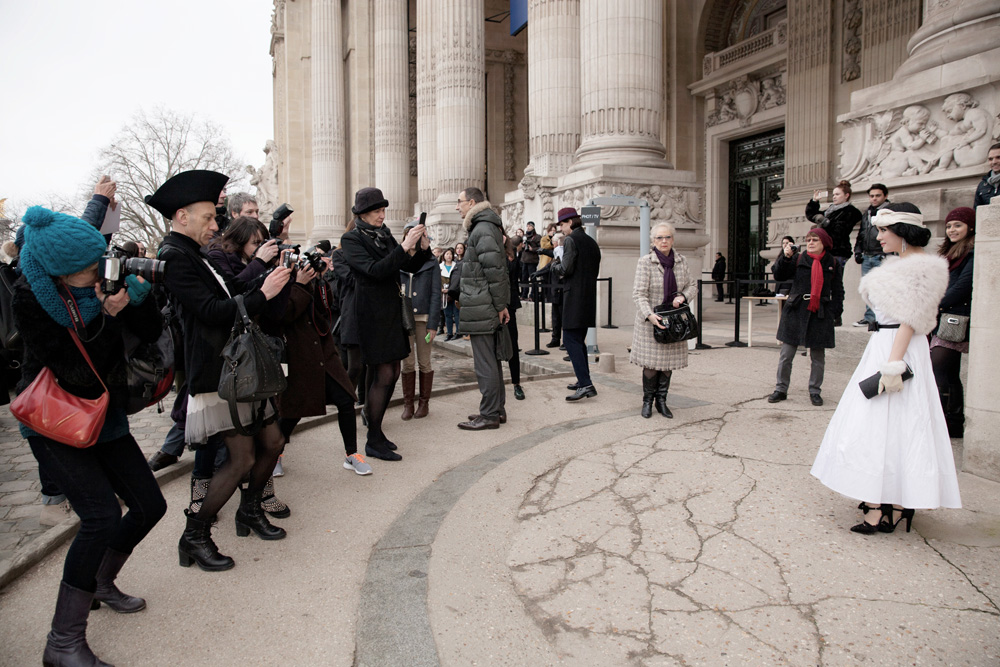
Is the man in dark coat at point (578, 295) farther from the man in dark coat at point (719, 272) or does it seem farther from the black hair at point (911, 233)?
the man in dark coat at point (719, 272)

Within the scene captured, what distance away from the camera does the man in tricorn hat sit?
3180mm

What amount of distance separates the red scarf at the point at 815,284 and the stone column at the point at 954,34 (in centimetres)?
268

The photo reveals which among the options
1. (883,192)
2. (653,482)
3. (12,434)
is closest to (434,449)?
(653,482)

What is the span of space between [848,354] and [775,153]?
538 inches

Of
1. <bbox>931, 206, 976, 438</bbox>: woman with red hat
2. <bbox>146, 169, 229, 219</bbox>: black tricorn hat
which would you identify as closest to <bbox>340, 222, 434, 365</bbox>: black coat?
<bbox>146, 169, 229, 219</bbox>: black tricorn hat

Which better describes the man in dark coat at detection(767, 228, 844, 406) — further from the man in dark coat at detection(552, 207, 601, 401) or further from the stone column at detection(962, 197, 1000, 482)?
the stone column at detection(962, 197, 1000, 482)

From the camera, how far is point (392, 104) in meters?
25.0

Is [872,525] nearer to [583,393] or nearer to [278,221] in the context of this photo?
[583,393]

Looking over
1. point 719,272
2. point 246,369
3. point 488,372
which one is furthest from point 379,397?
point 719,272

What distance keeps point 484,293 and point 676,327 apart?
1729 millimetres

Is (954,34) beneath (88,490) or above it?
above

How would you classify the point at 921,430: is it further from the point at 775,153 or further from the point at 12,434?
the point at 775,153

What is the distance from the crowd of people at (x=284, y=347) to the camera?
2680 mm

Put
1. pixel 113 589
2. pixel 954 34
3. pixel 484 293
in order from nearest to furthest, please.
→ pixel 113 589 → pixel 484 293 → pixel 954 34
